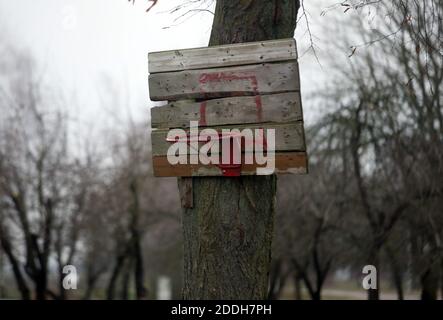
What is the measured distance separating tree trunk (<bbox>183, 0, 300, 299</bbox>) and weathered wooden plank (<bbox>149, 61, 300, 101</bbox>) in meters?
0.30

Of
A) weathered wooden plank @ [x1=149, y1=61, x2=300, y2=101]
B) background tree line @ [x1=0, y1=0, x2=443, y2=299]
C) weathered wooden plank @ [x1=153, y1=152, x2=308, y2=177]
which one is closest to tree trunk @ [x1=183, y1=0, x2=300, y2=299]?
weathered wooden plank @ [x1=153, y1=152, x2=308, y2=177]

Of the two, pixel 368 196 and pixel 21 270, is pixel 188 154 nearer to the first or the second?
pixel 368 196

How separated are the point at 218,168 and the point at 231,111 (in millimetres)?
390

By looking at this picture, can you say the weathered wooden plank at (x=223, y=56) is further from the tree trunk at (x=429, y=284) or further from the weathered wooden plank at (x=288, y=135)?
the tree trunk at (x=429, y=284)

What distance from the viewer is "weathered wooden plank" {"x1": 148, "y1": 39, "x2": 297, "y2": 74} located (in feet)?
13.8

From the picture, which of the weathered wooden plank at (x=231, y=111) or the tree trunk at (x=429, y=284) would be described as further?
the tree trunk at (x=429, y=284)

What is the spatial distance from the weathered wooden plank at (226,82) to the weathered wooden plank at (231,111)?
0.16ft

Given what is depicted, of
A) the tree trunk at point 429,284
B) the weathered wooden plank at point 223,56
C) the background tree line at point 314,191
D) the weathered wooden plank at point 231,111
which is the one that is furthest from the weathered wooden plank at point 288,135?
the tree trunk at point 429,284

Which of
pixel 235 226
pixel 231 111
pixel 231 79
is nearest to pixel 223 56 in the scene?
pixel 231 79

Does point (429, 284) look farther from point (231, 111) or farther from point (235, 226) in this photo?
point (231, 111)

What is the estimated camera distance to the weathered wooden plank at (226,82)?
165 inches

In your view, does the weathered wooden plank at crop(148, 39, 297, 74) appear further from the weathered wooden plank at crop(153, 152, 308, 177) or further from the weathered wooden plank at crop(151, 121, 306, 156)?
the weathered wooden plank at crop(153, 152, 308, 177)

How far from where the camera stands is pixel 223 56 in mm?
4328
